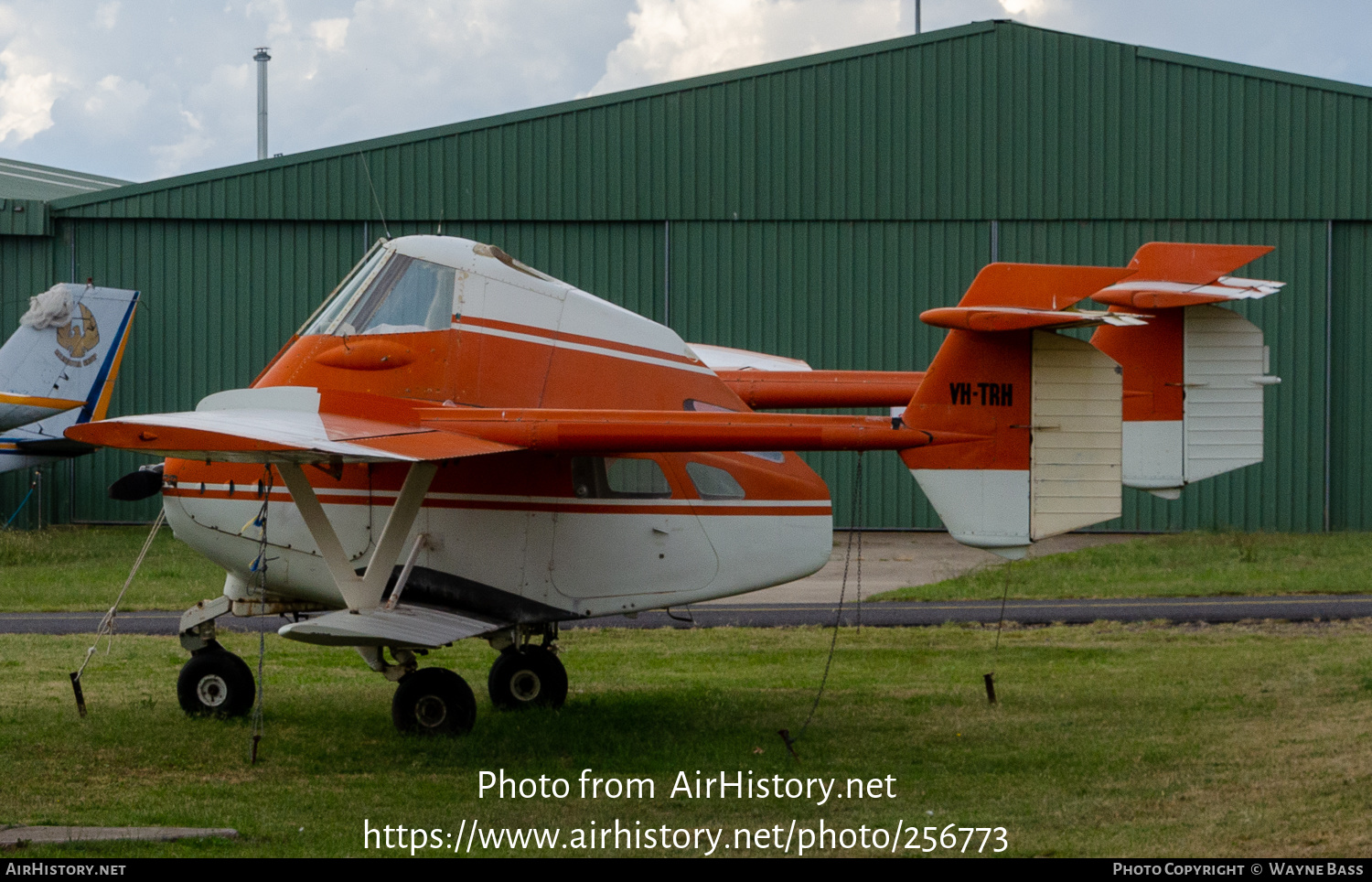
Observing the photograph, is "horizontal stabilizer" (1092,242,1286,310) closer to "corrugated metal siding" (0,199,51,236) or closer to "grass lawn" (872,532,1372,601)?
"grass lawn" (872,532,1372,601)

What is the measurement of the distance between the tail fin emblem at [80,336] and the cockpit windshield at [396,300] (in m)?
16.2

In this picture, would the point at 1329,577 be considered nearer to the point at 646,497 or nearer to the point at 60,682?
the point at 646,497

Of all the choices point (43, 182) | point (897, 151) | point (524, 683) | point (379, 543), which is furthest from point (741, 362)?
point (43, 182)

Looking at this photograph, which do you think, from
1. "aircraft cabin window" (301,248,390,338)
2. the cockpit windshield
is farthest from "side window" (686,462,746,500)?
"aircraft cabin window" (301,248,390,338)

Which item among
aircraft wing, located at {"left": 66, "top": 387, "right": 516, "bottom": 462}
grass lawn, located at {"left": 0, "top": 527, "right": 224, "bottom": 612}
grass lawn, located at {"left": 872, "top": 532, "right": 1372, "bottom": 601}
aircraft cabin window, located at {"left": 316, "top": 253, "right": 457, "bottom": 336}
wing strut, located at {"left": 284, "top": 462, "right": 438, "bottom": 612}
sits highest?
aircraft cabin window, located at {"left": 316, "top": 253, "right": 457, "bottom": 336}

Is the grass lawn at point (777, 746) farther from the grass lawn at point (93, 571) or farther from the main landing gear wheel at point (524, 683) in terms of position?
the grass lawn at point (93, 571)

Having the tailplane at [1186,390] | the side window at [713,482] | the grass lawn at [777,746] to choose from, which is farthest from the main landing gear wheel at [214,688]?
the tailplane at [1186,390]

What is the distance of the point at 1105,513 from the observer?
30.0ft

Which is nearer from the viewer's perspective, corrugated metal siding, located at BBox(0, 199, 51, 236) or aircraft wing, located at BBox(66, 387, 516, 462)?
aircraft wing, located at BBox(66, 387, 516, 462)

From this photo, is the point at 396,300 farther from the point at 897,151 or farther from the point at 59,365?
the point at 897,151

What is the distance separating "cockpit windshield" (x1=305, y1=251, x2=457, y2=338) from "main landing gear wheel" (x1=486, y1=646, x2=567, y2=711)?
3032 mm

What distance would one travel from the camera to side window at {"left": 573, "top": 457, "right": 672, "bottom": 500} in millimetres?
10156

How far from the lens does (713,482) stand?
1032 cm

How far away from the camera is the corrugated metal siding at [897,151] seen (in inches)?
999
